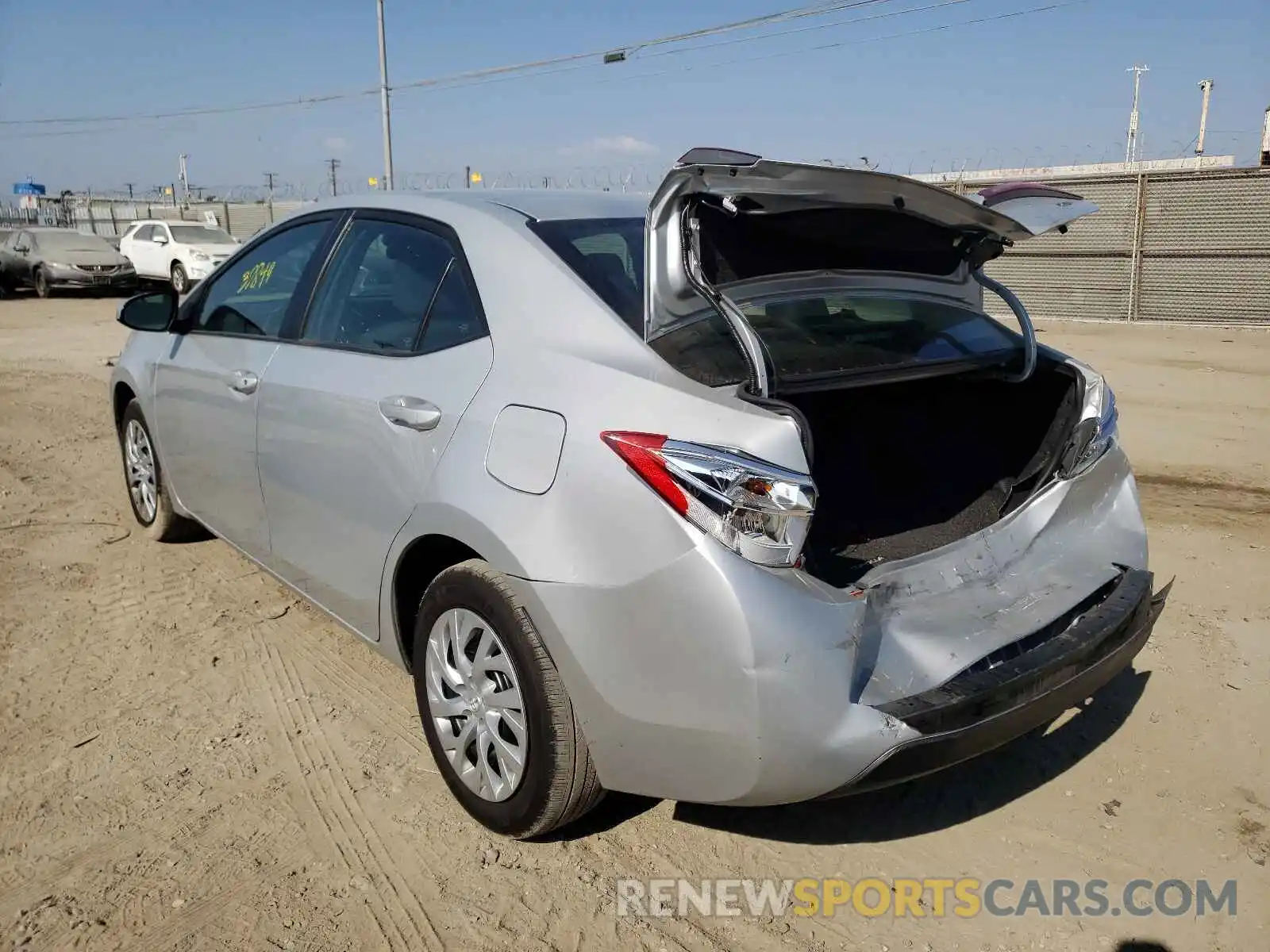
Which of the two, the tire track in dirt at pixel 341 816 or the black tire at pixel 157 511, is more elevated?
the black tire at pixel 157 511

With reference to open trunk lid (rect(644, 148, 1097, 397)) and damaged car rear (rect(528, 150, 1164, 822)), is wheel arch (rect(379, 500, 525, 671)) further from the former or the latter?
open trunk lid (rect(644, 148, 1097, 397))

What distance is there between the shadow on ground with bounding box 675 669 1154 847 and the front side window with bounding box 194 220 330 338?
2.28 metres

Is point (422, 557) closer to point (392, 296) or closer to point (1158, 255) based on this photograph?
point (392, 296)

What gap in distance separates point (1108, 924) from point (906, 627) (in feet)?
2.96

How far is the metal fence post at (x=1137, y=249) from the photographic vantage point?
15.6 metres

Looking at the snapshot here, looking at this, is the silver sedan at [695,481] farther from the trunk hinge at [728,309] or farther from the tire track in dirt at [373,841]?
the tire track in dirt at [373,841]

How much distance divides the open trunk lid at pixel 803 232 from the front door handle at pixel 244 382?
72.0 inches

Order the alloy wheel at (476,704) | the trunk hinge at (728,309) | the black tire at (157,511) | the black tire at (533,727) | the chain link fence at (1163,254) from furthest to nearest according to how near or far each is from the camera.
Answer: the chain link fence at (1163,254)
the black tire at (157,511)
the alloy wheel at (476,704)
the black tire at (533,727)
the trunk hinge at (728,309)

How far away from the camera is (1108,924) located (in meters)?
2.52

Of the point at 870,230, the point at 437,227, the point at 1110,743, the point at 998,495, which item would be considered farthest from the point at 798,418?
the point at 1110,743

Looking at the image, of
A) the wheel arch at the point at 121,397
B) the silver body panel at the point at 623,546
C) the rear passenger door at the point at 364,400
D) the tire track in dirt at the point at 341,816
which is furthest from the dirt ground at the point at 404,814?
the wheel arch at the point at 121,397

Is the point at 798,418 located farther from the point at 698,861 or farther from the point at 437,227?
the point at 437,227

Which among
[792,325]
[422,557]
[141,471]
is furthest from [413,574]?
[141,471]

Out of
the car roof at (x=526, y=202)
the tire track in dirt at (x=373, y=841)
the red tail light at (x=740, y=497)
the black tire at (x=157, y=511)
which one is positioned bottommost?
the tire track in dirt at (x=373, y=841)
